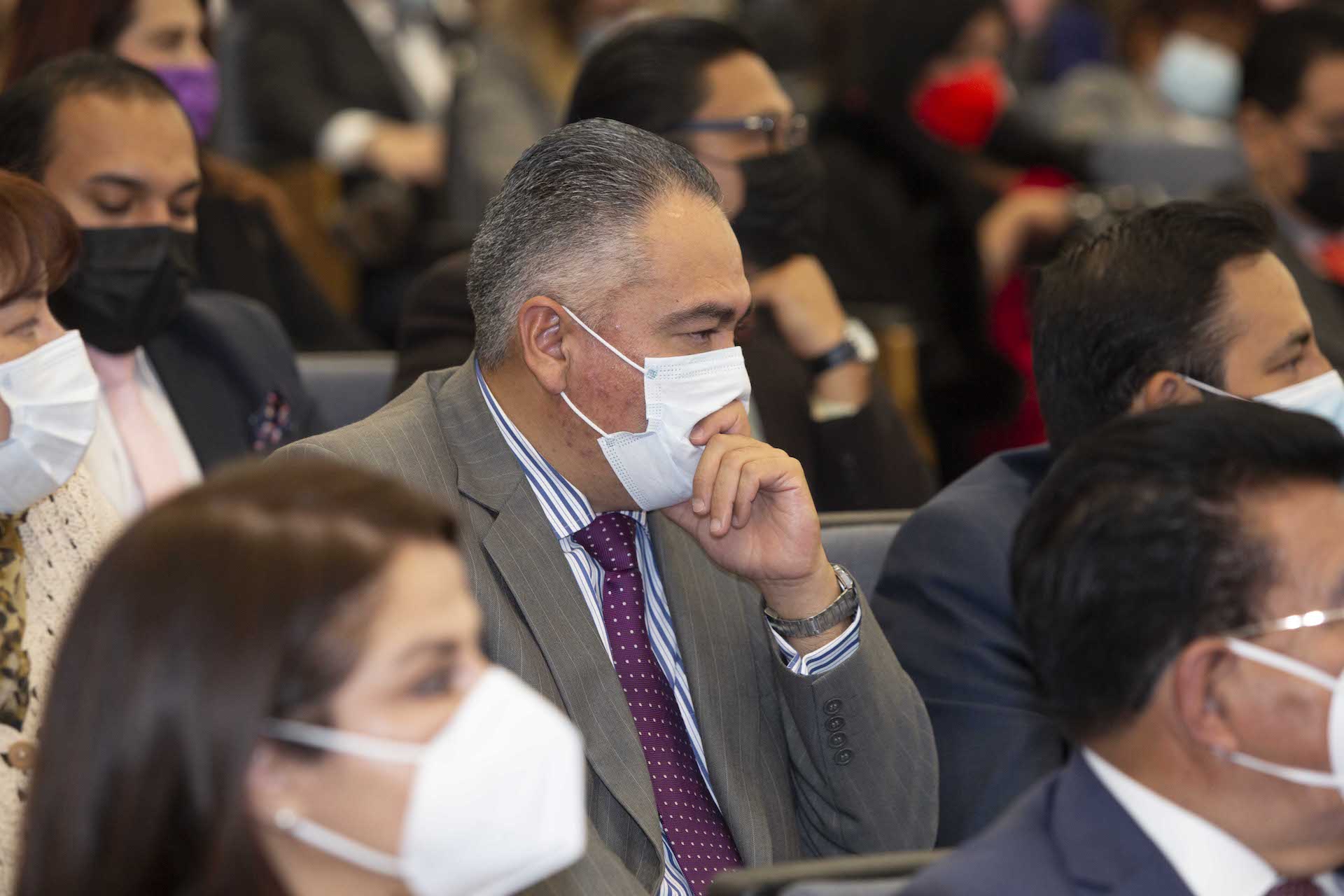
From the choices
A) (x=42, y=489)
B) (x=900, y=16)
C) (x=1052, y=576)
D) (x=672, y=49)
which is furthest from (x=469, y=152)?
(x=1052, y=576)

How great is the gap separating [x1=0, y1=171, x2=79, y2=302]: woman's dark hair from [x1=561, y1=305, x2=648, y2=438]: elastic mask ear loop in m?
0.76

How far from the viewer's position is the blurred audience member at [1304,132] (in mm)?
4777

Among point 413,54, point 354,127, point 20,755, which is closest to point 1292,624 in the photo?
point 20,755

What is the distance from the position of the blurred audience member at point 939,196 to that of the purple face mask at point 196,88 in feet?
6.67

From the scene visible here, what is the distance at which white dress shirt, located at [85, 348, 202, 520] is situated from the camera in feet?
9.68

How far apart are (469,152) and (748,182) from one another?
2.03 meters

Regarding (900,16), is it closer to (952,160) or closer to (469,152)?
(952,160)

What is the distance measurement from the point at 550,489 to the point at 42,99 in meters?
1.28

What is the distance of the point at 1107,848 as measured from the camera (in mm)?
1656

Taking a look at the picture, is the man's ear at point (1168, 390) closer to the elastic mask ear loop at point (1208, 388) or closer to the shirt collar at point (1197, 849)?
the elastic mask ear loop at point (1208, 388)

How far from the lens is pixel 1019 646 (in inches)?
100

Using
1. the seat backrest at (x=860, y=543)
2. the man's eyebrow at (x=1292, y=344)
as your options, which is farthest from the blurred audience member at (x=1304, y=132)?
the seat backrest at (x=860, y=543)

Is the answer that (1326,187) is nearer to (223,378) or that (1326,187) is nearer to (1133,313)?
(1133,313)

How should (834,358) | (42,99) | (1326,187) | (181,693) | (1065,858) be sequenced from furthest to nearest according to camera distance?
(1326,187) → (834,358) → (42,99) → (1065,858) → (181,693)
